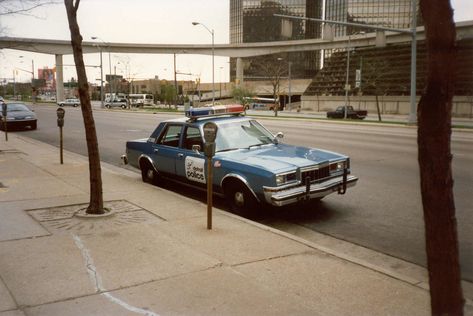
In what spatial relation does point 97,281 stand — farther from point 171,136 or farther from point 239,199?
point 171,136

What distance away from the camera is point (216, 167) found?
7.71 metres

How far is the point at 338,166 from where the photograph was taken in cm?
778

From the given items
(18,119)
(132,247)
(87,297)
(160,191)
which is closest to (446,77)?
(87,297)

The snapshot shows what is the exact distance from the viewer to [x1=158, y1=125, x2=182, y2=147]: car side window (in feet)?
30.0

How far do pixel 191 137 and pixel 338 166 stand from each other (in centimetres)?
263

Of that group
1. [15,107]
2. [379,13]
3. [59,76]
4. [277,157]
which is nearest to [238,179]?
[277,157]

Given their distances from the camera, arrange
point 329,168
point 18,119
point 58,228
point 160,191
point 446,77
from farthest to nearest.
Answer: point 18,119 < point 160,191 < point 329,168 < point 58,228 < point 446,77

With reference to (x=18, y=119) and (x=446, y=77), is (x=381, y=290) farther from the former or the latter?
(x=18, y=119)

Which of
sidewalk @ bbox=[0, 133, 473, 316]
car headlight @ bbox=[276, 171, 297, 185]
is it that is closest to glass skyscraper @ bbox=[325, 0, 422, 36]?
car headlight @ bbox=[276, 171, 297, 185]

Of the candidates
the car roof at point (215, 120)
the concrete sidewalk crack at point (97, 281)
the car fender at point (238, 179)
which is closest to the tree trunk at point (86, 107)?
the concrete sidewalk crack at point (97, 281)

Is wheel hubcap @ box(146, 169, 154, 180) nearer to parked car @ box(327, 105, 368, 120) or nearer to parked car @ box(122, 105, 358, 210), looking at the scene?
parked car @ box(122, 105, 358, 210)

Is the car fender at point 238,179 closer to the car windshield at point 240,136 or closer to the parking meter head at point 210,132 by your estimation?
the car windshield at point 240,136

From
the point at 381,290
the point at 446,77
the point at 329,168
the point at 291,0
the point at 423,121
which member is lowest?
the point at 381,290

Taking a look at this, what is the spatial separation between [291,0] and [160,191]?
97.7 metres
